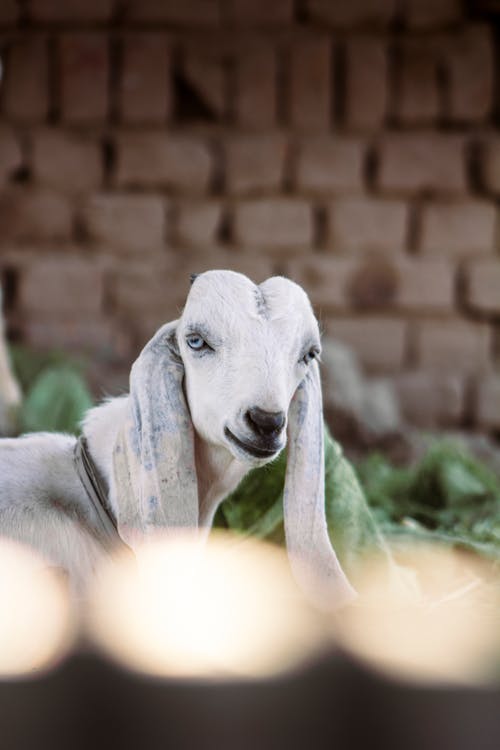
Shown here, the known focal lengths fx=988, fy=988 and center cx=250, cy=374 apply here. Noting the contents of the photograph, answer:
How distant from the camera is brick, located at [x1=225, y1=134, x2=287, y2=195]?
4199 millimetres

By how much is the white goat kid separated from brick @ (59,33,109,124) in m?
3.08

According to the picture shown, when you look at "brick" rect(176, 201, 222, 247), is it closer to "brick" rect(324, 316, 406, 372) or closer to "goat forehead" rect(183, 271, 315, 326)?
"brick" rect(324, 316, 406, 372)

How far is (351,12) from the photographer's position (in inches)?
162

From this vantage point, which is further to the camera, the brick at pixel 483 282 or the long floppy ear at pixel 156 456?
the brick at pixel 483 282

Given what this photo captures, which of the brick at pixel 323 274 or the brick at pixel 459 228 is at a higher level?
the brick at pixel 459 228

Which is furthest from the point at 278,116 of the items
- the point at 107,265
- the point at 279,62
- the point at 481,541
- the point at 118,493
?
the point at 118,493

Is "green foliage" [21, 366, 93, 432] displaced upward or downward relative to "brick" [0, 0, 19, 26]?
downward

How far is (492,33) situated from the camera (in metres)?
4.19

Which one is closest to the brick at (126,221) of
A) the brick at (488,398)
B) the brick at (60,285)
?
the brick at (60,285)

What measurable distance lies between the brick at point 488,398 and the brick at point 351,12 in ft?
5.21

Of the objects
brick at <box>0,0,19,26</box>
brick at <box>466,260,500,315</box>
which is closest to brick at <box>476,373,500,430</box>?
brick at <box>466,260,500,315</box>

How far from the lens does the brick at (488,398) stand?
433 cm

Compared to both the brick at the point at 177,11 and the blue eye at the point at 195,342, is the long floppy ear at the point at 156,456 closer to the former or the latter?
the blue eye at the point at 195,342

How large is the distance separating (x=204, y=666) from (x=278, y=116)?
3.37m
